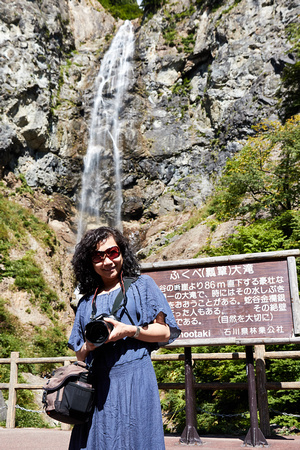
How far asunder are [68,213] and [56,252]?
509cm

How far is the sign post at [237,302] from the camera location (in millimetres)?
4750

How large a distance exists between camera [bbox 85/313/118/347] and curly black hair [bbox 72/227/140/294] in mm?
508

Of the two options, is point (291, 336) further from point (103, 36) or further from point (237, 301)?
point (103, 36)

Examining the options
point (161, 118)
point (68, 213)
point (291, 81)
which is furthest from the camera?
point (161, 118)

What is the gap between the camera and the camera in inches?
83.2

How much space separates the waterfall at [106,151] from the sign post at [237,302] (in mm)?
20822

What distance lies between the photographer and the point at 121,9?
40312 mm

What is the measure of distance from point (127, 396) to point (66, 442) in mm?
4213

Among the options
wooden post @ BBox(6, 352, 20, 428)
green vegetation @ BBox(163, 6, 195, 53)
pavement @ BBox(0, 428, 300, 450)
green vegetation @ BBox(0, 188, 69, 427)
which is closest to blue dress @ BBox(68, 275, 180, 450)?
pavement @ BBox(0, 428, 300, 450)

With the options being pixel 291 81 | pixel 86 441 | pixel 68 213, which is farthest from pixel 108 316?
pixel 68 213

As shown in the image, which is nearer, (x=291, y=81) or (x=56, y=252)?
(x=291, y=81)

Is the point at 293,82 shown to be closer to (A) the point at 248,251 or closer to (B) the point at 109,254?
(A) the point at 248,251

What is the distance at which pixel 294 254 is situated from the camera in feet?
15.6

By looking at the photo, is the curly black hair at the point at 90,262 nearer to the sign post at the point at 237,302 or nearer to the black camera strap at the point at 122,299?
the black camera strap at the point at 122,299
